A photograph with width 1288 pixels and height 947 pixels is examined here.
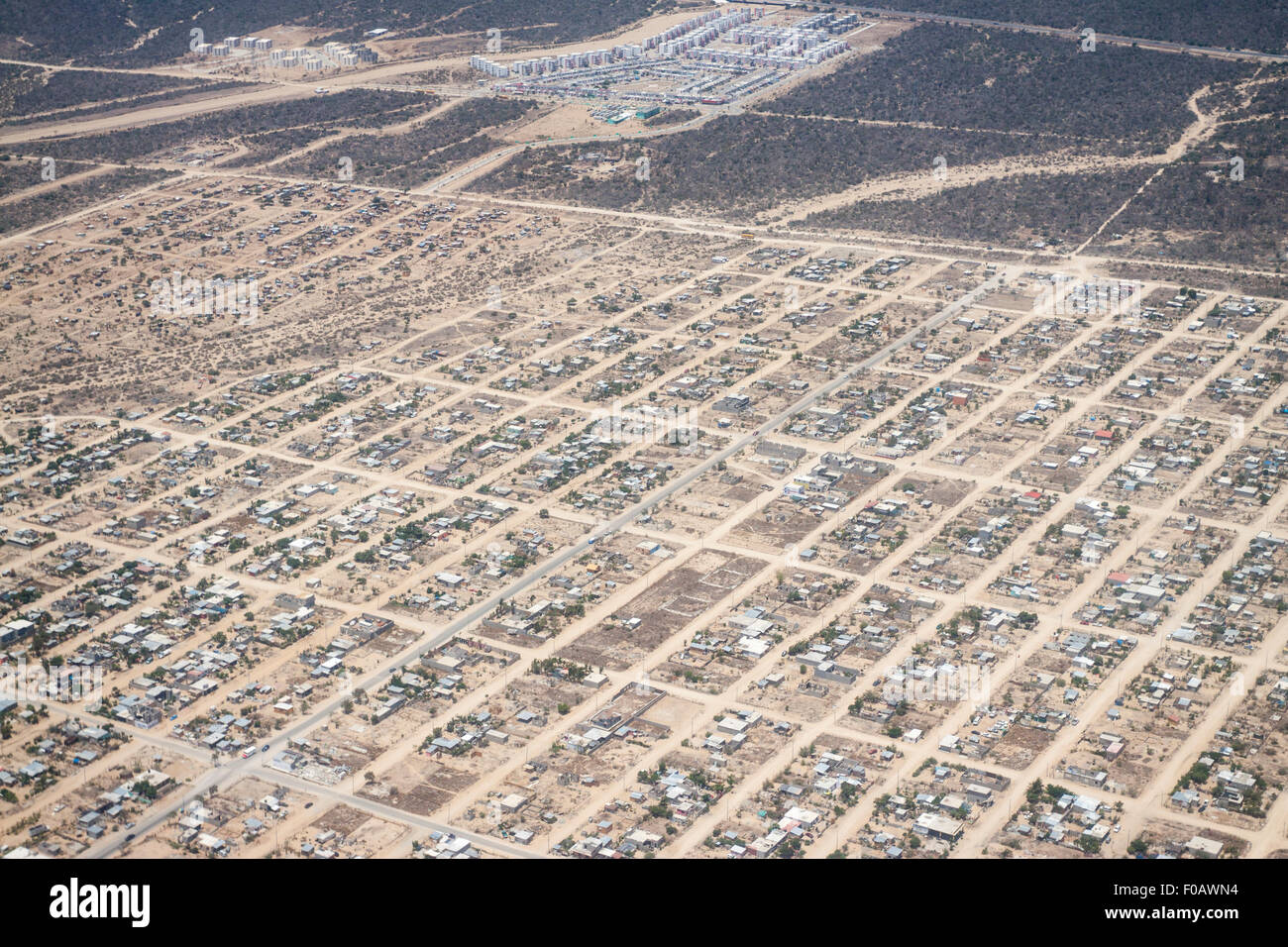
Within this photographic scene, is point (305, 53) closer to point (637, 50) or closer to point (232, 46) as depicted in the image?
point (232, 46)

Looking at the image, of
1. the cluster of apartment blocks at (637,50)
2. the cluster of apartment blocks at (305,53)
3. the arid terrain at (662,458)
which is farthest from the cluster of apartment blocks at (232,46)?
the cluster of apartment blocks at (637,50)

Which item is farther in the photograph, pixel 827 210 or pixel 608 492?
pixel 827 210

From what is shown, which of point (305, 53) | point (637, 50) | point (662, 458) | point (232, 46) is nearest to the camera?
point (662, 458)

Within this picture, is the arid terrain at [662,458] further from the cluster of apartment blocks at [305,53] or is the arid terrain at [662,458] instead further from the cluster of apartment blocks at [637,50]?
the cluster of apartment blocks at [305,53]

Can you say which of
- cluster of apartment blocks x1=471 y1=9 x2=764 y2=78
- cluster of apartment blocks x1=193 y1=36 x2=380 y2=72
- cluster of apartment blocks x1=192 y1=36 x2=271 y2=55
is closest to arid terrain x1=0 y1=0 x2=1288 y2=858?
cluster of apartment blocks x1=471 y1=9 x2=764 y2=78

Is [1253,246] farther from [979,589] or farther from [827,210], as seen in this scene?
[979,589]

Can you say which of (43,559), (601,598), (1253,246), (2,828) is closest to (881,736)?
(601,598)

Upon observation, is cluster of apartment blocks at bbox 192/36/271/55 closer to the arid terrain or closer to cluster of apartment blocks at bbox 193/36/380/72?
cluster of apartment blocks at bbox 193/36/380/72

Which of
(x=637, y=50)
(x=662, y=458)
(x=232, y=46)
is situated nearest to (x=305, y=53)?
(x=232, y=46)
